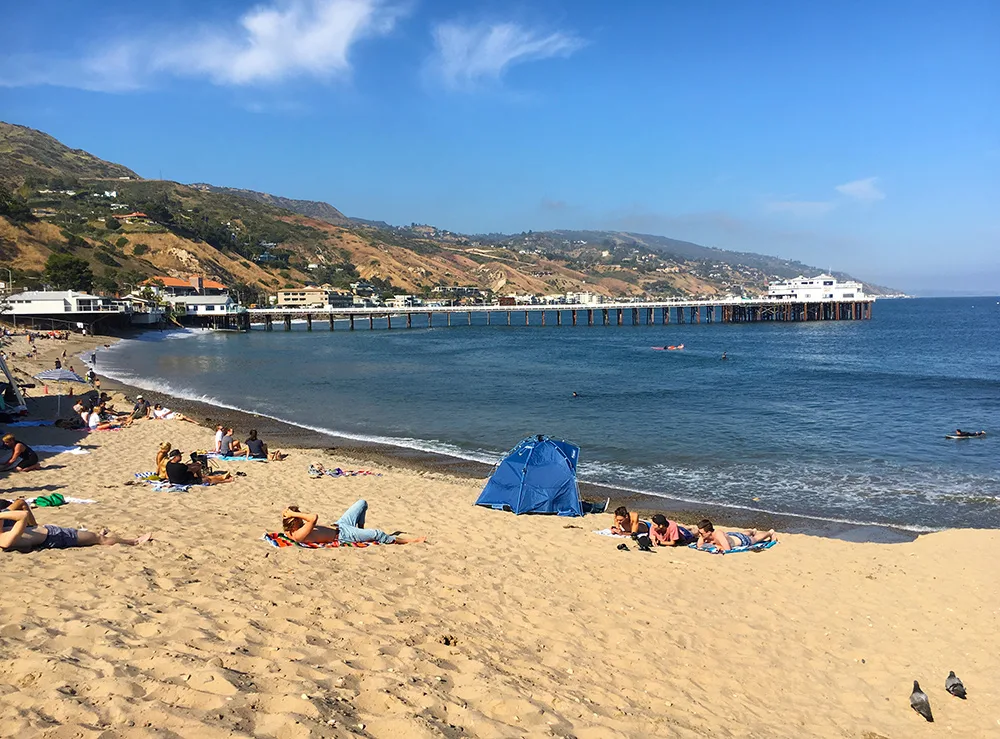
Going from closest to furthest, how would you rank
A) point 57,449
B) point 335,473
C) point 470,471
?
1. point 335,473
2. point 57,449
3. point 470,471

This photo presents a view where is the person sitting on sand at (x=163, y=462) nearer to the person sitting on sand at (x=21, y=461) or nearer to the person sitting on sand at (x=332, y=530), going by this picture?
the person sitting on sand at (x=21, y=461)

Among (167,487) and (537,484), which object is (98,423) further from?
(537,484)

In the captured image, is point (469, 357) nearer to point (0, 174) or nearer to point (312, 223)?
point (0, 174)

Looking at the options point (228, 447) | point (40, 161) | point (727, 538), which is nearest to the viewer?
point (727, 538)

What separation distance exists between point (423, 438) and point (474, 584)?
45.0 feet

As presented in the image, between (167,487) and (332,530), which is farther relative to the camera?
(167,487)

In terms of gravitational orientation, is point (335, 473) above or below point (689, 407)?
above

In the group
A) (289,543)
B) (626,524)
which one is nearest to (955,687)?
(626,524)

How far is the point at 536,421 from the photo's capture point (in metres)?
23.5

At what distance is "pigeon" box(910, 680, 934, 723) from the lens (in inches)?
228

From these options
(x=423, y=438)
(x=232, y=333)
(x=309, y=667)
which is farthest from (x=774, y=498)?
(x=232, y=333)

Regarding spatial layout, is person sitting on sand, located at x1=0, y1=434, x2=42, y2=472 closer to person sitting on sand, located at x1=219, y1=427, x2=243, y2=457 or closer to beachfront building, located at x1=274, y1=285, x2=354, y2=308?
person sitting on sand, located at x1=219, y1=427, x2=243, y2=457

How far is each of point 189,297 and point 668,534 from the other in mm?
87697

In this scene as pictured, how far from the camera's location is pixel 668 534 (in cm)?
1034
